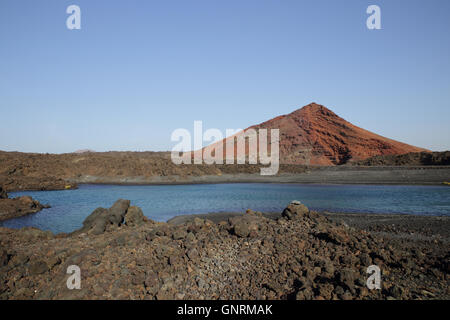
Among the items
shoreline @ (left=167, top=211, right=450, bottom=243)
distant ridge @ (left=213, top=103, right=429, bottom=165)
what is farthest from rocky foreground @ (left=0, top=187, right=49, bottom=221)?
distant ridge @ (left=213, top=103, right=429, bottom=165)

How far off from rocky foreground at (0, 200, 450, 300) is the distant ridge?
180 ft

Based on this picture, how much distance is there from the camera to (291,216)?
9.54 metres

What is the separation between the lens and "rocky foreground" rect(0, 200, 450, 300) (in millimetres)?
4902

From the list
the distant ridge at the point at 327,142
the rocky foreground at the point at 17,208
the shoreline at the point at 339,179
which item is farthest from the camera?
the distant ridge at the point at 327,142

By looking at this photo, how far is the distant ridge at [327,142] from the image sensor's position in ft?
203

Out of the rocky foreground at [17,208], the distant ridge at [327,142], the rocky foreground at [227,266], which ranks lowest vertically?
the rocky foreground at [17,208]

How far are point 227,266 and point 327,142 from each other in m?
65.0

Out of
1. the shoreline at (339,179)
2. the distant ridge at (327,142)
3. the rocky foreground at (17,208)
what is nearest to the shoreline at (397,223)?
the rocky foreground at (17,208)

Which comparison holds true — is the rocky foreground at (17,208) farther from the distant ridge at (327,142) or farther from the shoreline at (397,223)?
the distant ridge at (327,142)

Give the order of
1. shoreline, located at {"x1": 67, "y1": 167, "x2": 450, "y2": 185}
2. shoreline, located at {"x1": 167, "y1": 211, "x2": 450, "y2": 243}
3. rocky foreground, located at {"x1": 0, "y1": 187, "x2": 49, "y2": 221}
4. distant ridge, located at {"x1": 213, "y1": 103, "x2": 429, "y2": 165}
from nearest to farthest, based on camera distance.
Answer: shoreline, located at {"x1": 167, "y1": 211, "x2": 450, "y2": 243}
rocky foreground, located at {"x1": 0, "y1": 187, "x2": 49, "y2": 221}
shoreline, located at {"x1": 67, "y1": 167, "x2": 450, "y2": 185}
distant ridge, located at {"x1": 213, "y1": 103, "x2": 429, "y2": 165}

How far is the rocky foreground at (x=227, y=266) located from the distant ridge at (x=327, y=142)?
5498 cm

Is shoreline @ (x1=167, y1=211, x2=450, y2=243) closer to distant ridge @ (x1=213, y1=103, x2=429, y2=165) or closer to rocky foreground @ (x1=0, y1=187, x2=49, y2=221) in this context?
rocky foreground @ (x1=0, y1=187, x2=49, y2=221)

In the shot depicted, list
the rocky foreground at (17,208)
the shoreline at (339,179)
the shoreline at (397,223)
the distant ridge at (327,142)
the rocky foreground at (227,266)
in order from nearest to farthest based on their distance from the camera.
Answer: the rocky foreground at (227,266) → the shoreline at (397,223) → the rocky foreground at (17,208) → the shoreline at (339,179) → the distant ridge at (327,142)
